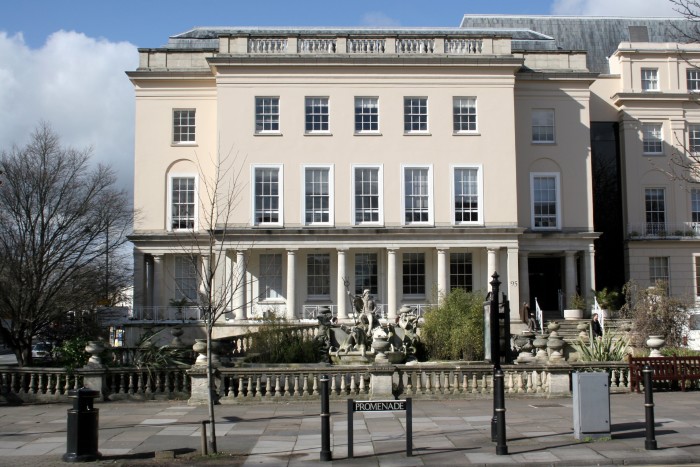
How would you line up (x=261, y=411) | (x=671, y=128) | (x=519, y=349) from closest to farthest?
(x=261, y=411) < (x=519, y=349) < (x=671, y=128)

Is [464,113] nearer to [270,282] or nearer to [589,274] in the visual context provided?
[589,274]

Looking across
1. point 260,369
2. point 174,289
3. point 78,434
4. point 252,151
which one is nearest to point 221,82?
point 252,151

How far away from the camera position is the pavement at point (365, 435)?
12.4m

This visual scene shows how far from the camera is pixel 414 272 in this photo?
39500mm

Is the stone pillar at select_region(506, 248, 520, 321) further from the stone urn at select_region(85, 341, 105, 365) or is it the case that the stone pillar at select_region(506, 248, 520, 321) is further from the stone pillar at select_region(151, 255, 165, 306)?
the stone urn at select_region(85, 341, 105, 365)

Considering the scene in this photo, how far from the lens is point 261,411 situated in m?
17.9

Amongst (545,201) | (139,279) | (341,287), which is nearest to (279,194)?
(341,287)

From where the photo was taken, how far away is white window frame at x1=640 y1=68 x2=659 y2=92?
148ft

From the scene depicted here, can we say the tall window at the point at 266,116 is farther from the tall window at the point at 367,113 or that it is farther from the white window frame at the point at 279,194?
the tall window at the point at 367,113

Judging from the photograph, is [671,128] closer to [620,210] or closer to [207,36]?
[620,210]

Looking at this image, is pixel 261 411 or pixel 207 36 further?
pixel 207 36

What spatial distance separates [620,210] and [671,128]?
5.38m

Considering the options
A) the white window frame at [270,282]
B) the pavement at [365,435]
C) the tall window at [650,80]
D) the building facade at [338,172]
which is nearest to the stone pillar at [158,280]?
the building facade at [338,172]

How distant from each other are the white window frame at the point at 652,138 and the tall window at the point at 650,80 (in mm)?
2168
